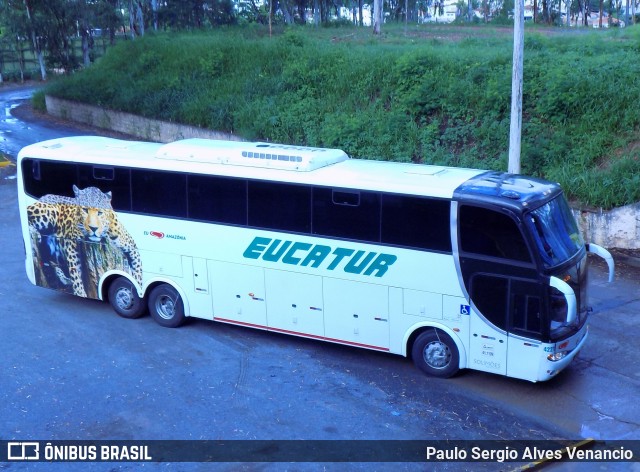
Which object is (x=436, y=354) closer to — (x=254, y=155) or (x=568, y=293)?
(x=568, y=293)

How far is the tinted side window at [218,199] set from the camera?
1179 centimetres

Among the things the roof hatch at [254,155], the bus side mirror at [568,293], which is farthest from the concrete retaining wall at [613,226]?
the bus side mirror at [568,293]

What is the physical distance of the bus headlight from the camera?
31.9 ft

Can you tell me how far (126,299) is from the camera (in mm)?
13312

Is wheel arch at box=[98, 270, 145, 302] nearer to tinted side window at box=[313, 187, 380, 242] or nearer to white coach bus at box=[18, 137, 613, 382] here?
white coach bus at box=[18, 137, 613, 382]

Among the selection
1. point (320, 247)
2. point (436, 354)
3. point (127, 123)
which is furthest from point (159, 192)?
point (127, 123)

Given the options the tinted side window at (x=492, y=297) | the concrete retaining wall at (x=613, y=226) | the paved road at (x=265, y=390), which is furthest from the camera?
the concrete retaining wall at (x=613, y=226)

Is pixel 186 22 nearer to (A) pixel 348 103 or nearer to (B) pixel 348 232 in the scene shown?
(A) pixel 348 103

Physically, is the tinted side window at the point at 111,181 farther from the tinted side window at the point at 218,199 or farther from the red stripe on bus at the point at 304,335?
the red stripe on bus at the point at 304,335

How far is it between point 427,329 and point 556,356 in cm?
173

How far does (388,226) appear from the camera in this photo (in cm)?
1062

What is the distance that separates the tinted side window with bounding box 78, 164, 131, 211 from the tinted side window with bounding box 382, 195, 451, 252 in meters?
4.53

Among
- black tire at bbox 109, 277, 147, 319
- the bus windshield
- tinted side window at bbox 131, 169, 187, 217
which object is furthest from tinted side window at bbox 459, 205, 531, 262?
black tire at bbox 109, 277, 147, 319

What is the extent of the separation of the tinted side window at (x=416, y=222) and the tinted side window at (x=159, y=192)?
343 cm
